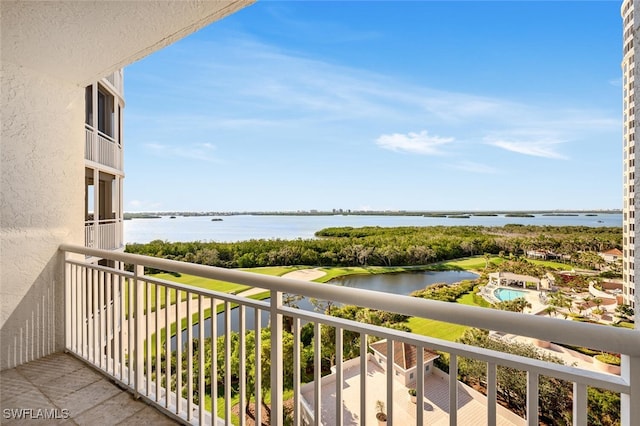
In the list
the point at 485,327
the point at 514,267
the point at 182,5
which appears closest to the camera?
the point at 485,327

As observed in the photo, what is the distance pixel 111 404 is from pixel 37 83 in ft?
8.26

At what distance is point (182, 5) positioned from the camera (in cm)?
167

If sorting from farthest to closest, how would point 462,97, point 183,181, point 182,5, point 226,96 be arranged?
point 183,181 < point 226,96 < point 462,97 < point 182,5

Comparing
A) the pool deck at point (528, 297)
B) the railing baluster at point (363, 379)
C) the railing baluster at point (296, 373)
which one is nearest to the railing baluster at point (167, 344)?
the railing baluster at point (296, 373)

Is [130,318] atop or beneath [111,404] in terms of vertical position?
atop

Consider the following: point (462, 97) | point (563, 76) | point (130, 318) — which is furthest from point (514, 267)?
point (462, 97)

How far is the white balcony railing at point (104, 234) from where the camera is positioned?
6004mm

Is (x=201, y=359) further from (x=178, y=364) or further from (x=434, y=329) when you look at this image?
(x=434, y=329)

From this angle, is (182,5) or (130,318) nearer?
(182,5)

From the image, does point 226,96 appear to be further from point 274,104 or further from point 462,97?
point 462,97

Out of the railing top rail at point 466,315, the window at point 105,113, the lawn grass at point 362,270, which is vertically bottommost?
the lawn grass at point 362,270

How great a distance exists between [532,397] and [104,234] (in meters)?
7.76

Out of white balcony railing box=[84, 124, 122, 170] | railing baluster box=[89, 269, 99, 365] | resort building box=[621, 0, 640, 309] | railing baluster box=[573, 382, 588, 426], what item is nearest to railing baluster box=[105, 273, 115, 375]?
railing baluster box=[89, 269, 99, 365]

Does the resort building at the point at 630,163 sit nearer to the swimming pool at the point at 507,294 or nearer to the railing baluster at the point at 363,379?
the railing baluster at the point at 363,379
